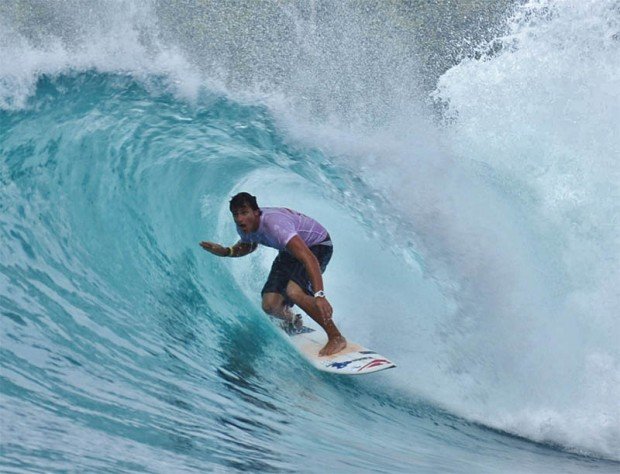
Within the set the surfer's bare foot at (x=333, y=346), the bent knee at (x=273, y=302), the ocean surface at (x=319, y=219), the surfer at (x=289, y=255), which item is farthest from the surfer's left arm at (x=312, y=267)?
the bent knee at (x=273, y=302)

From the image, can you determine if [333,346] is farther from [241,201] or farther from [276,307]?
[241,201]

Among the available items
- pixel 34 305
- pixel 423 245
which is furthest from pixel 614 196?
pixel 34 305

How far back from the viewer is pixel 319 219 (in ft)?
26.8

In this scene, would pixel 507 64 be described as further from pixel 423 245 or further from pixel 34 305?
pixel 34 305

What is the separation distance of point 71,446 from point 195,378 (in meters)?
1.35

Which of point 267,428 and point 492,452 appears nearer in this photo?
point 267,428

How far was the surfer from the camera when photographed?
4973mm

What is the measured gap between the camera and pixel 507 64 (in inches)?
317

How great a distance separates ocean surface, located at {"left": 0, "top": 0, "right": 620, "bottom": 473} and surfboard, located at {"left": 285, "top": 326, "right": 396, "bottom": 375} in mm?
115

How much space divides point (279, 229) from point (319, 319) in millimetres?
599

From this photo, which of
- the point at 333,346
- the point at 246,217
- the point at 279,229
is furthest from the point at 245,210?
the point at 333,346

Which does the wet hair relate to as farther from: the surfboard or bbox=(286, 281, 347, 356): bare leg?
the surfboard

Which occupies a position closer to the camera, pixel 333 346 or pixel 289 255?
pixel 333 346

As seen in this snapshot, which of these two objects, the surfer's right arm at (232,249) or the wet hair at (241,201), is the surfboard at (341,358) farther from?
the wet hair at (241,201)
